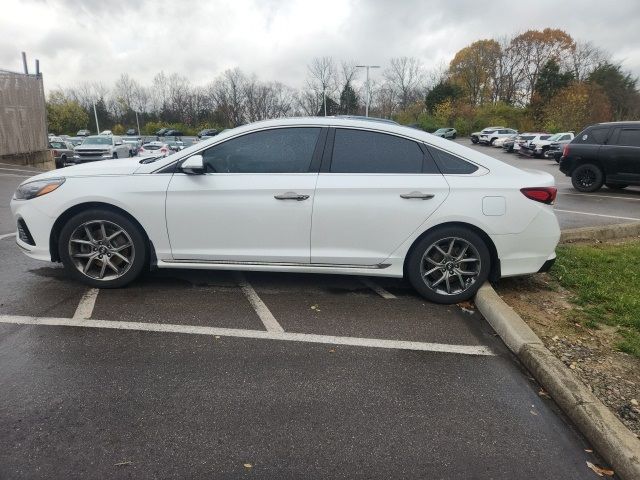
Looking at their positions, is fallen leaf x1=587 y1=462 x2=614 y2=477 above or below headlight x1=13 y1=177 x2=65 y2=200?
below

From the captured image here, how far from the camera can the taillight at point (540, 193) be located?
416 cm

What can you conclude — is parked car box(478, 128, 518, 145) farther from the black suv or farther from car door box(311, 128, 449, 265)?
car door box(311, 128, 449, 265)

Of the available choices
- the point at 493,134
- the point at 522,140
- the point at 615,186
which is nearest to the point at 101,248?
the point at 615,186

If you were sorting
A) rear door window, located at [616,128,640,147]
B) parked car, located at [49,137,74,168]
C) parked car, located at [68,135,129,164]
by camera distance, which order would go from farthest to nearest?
parked car, located at [68,135,129,164], parked car, located at [49,137,74,168], rear door window, located at [616,128,640,147]

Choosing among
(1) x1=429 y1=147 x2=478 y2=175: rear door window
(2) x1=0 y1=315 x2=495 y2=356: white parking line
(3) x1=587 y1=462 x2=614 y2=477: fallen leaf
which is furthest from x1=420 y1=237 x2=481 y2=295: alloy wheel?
(3) x1=587 y1=462 x2=614 y2=477: fallen leaf

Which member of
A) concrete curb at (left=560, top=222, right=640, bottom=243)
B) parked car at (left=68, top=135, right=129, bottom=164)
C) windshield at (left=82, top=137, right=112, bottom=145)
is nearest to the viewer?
concrete curb at (left=560, top=222, right=640, bottom=243)

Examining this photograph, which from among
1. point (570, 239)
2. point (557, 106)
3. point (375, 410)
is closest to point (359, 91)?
point (557, 106)

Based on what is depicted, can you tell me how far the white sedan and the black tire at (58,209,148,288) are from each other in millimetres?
12

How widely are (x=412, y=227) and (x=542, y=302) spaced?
57.6 inches

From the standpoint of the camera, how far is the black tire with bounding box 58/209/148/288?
14.0 feet

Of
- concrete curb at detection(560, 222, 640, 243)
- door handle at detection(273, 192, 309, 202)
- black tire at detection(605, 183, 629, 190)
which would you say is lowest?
concrete curb at detection(560, 222, 640, 243)

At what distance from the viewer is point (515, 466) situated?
7.68 ft

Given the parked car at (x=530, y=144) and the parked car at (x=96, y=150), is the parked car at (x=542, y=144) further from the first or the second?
the parked car at (x=96, y=150)

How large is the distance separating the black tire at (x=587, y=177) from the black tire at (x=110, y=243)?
12.0 meters
